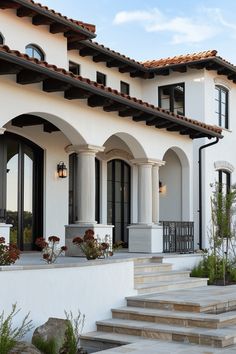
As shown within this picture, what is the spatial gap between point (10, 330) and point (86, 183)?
471 centimetres

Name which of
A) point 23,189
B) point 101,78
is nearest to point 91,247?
point 23,189

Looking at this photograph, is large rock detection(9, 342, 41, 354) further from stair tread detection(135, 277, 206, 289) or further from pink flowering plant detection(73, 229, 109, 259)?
stair tread detection(135, 277, 206, 289)

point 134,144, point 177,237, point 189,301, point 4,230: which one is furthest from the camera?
point 177,237

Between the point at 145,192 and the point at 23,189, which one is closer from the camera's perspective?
the point at 23,189

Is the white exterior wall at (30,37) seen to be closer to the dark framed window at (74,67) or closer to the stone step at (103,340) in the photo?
the dark framed window at (74,67)

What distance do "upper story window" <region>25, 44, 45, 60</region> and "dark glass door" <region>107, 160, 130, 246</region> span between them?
13.4 ft

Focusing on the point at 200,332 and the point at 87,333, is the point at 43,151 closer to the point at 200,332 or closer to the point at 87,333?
the point at 87,333

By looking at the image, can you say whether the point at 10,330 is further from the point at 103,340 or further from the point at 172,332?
the point at 172,332

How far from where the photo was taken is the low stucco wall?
29.1 ft

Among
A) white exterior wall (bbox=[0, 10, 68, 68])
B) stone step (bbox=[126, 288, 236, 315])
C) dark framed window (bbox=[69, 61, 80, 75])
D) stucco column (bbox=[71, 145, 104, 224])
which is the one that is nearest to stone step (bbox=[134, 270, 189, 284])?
stone step (bbox=[126, 288, 236, 315])

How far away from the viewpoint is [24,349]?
791 cm

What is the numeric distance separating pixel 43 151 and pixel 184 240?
442 centimetres

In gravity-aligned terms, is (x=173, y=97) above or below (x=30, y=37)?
below

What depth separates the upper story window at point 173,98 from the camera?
1900cm
